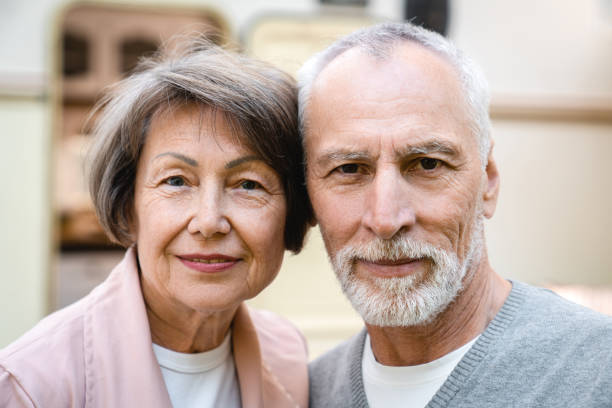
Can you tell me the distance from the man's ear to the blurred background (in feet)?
7.83

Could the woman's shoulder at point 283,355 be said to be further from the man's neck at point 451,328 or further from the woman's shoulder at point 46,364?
the woman's shoulder at point 46,364

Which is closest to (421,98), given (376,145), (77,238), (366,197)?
(376,145)

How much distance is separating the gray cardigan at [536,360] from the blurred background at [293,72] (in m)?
2.57

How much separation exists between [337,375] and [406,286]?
2.20 feet

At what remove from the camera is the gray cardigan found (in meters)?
1.98

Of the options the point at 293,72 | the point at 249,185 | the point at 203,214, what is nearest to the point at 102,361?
the point at 203,214

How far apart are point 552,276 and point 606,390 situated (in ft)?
18.2

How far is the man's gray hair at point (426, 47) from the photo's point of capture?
228cm

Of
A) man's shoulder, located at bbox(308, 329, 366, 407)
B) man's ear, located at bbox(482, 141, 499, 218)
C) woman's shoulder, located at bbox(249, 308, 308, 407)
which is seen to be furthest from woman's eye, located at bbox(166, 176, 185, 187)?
man's ear, located at bbox(482, 141, 499, 218)

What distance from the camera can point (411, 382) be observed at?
7.55 feet

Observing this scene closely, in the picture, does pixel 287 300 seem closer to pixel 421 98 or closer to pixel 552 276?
pixel 552 276

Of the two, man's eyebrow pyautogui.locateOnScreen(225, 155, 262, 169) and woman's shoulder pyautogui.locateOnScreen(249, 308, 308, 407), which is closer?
man's eyebrow pyautogui.locateOnScreen(225, 155, 262, 169)

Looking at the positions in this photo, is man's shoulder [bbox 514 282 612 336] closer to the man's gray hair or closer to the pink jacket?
the man's gray hair

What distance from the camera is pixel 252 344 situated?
8.49 feet
